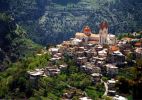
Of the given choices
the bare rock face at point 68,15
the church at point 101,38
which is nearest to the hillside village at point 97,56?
the church at point 101,38

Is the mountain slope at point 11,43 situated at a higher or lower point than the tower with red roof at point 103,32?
lower

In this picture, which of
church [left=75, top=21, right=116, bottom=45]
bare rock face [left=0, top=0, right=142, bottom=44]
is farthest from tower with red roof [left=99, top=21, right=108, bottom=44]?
bare rock face [left=0, top=0, right=142, bottom=44]

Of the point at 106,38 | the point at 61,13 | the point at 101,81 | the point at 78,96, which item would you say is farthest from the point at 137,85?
the point at 61,13

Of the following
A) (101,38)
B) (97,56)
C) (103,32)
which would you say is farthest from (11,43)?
(97,56)

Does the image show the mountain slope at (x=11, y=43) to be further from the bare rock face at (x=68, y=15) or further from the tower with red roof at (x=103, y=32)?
the tower with red roof at (x=103, y=32)

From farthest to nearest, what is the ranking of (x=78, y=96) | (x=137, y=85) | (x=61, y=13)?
(x=61, y=13) < (x=78, y=96) < (x=137, y=85)

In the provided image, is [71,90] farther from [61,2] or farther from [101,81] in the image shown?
[61,2]
